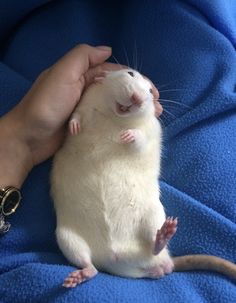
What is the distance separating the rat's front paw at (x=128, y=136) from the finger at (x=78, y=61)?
19 cm

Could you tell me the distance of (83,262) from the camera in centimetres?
103

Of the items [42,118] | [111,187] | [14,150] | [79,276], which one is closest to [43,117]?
[42,118]

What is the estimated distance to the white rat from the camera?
106cm

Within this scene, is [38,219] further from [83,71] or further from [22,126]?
[83,71]

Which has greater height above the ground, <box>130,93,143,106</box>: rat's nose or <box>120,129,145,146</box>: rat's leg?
<box>130,93,143,106</box>: rat's nose

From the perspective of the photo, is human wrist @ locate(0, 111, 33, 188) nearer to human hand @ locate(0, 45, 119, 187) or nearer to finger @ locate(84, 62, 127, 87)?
human hand @ locate(0, 45, 119, 187)

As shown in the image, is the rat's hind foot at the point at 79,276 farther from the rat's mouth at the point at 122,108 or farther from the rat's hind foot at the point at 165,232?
the rat's mouth at the point at 122,108

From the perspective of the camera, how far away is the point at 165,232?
1015 millimetres

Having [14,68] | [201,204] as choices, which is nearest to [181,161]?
[201,204]

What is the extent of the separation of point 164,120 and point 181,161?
5.7 inches

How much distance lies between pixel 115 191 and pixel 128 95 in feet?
0.74

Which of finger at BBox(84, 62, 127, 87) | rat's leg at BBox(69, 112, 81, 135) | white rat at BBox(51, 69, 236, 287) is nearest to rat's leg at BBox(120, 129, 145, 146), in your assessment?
white rat at BBox(51, 69, 236, 287)

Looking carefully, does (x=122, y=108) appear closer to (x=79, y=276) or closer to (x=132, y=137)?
(x=132, y=137)

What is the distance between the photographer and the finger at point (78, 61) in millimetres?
1204
